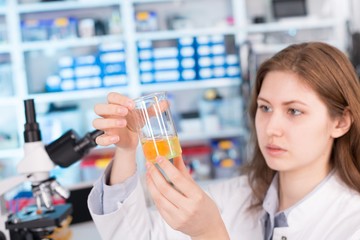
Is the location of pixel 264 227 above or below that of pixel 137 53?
below

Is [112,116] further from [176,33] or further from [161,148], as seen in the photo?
[176,33]

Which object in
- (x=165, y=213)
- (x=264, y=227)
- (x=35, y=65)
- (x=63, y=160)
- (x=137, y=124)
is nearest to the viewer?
(x=165, y=213)

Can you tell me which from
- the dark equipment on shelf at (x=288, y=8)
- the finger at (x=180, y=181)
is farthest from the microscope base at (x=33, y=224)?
the dark equipment on shelf at (x=288, y=8)

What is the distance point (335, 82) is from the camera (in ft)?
4.32

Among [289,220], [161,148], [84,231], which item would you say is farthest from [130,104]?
[84,231]

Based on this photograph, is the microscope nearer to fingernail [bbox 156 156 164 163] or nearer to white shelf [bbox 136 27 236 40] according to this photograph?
fingernail [bbox 156 156 164 163]

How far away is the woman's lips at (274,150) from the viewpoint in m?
1.31

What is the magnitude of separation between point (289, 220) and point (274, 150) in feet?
0.67

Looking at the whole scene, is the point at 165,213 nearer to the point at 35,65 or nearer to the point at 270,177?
the point at 270,177

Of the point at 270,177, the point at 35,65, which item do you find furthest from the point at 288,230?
the point at 35,65

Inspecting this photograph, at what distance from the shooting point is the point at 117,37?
3668mm

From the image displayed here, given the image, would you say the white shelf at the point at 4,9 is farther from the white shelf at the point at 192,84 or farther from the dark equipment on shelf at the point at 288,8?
the dark equipment on shelf at the point at 288,8

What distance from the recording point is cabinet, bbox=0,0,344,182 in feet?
11.9

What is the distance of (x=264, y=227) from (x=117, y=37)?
254cm
